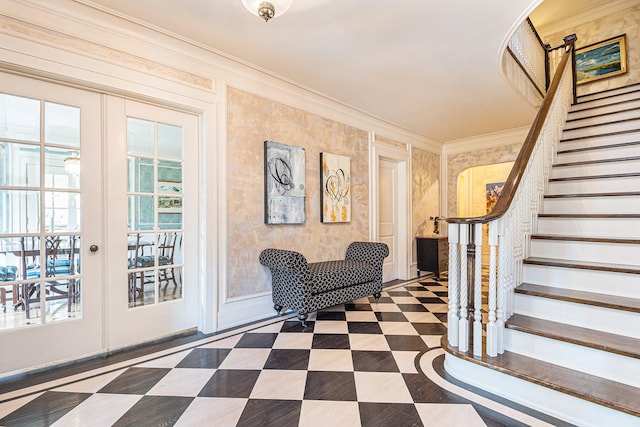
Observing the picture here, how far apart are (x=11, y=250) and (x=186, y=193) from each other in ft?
4.06

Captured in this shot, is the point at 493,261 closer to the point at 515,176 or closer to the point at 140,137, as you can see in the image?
the point at 515,176

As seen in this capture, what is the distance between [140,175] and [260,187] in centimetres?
112

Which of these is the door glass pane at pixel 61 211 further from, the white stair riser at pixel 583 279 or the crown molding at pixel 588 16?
the crown molding at pixel 588 16

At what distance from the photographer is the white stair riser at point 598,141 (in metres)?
2.90

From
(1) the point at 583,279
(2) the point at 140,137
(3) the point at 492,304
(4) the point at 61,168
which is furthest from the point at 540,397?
A: (4) the point at 61,168

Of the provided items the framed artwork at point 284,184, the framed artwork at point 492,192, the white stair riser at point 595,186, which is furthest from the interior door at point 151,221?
the framed artwork at point 492,192

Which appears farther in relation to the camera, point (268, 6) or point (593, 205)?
point (593, 205)

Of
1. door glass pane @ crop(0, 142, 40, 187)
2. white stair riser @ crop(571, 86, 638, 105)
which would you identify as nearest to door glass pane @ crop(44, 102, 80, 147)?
door glass pane @ crop(0, 142, 40, 187)

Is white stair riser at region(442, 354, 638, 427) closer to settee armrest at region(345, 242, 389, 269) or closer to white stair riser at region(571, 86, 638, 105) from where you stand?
settee armrest at region(345, 242, 389, 269)

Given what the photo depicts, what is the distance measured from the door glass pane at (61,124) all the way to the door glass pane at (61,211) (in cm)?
40

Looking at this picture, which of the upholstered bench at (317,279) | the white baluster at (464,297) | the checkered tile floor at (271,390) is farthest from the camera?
the upholstered bench at (317,279)

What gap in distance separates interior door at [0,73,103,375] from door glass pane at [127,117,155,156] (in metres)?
0.21

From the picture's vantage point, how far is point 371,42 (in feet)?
8.71

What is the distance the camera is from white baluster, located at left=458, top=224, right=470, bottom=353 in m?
1.95
